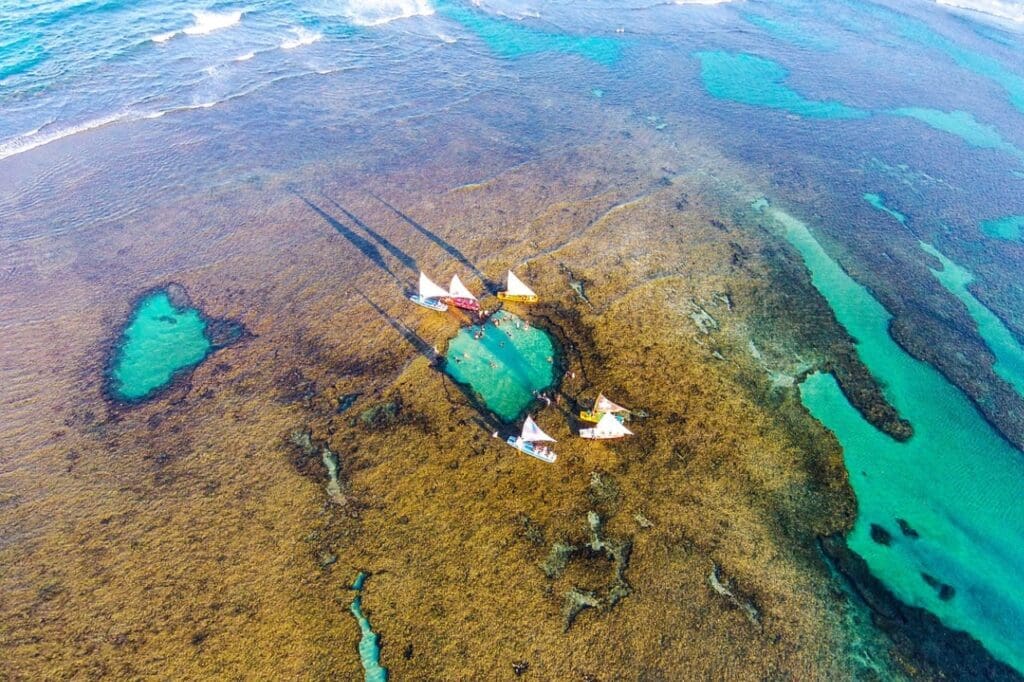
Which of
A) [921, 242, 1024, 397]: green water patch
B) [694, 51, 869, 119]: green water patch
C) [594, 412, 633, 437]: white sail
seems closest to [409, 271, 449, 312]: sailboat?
[594, 412, 633, 437]: white sail

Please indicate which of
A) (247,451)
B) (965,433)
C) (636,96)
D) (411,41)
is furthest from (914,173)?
(247,451)

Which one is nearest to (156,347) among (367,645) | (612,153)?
(367,645)

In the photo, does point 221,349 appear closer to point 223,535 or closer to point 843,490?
point 223,535

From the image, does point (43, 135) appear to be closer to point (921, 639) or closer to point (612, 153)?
point (612, 153)

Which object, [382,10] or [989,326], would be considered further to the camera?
[382,10]

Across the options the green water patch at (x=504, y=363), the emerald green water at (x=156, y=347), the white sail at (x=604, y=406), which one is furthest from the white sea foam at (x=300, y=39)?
the white sail at (x=604, y=406)

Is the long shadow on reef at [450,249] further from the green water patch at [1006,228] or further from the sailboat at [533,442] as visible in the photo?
the green water patch at [1006,228]

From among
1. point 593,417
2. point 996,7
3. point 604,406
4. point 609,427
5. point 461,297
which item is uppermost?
point 996,7
